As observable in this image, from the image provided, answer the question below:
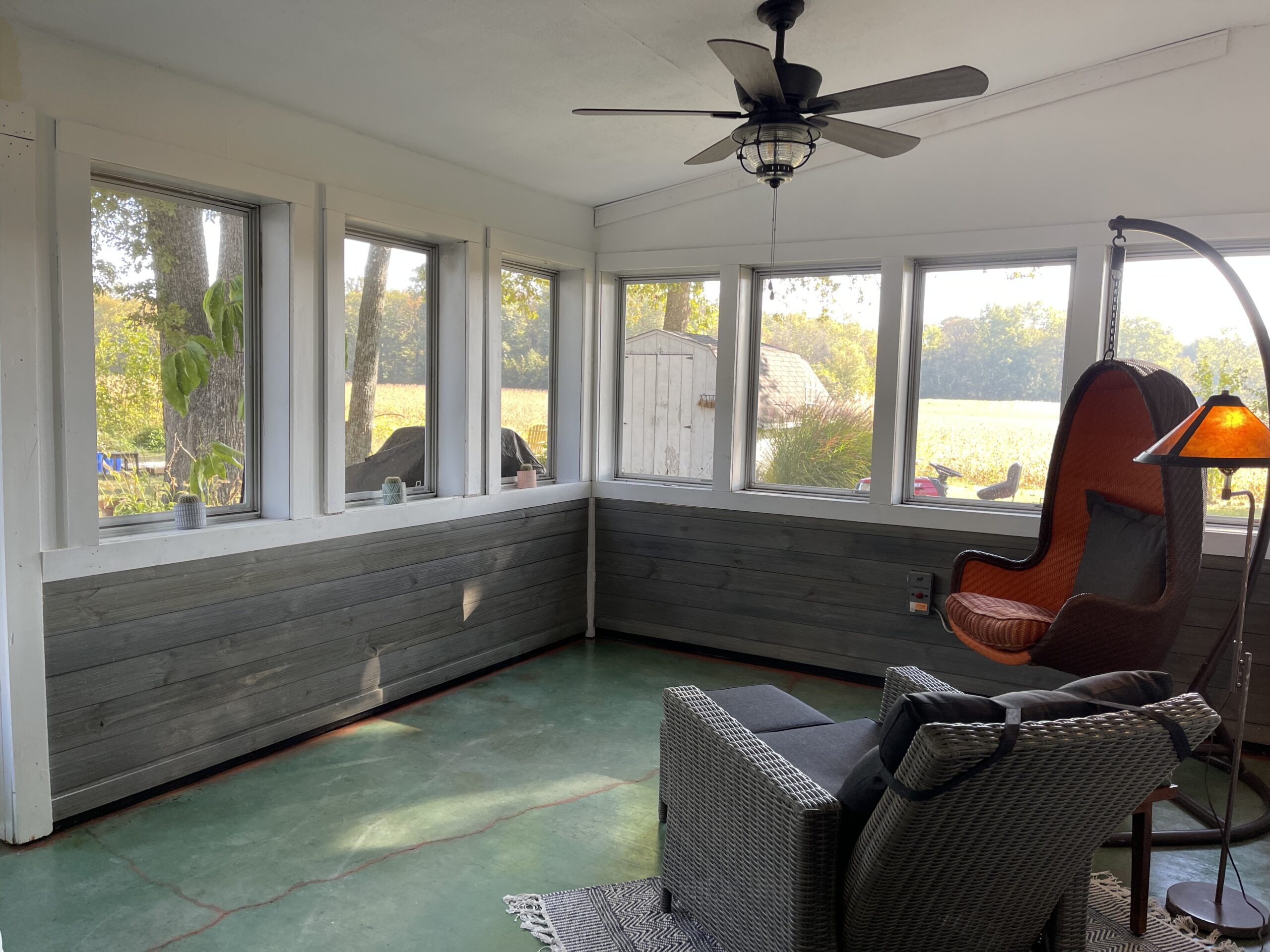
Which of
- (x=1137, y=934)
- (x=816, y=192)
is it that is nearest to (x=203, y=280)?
(x=816, y=192)

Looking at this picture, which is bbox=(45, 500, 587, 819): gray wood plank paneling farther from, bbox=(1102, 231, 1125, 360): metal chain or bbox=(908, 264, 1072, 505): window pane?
bbox=(1102, 231, 1125, 360): metal chain

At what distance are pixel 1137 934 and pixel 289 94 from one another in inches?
153

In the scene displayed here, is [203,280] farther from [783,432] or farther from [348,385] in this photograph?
[783,432]

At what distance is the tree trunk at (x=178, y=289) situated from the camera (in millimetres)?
3229

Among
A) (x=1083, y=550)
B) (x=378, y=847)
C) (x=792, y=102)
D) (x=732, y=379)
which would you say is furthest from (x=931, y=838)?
(x=732, y=379)

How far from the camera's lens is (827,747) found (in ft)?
8.23

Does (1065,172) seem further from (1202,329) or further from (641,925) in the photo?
(641,925)

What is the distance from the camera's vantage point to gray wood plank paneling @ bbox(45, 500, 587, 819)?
2.94 meters

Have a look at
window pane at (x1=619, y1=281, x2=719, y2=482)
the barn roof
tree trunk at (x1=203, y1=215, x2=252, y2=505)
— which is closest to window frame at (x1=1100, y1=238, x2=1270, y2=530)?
the barn roof

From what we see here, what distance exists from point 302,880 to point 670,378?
334cm

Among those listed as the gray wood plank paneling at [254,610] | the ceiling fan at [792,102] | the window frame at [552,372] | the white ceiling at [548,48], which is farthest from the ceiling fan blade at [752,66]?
the window frame at [552,372]

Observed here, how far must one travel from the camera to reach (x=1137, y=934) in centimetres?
247

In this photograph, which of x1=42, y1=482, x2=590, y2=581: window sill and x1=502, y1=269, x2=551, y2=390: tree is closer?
x1=42, y1=482, x2=590, y2=581: window sill

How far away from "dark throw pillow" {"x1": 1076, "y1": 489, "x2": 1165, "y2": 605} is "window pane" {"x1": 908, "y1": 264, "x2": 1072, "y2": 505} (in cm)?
61
